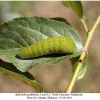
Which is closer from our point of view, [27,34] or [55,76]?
[27,34]

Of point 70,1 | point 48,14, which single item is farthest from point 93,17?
point 70,1

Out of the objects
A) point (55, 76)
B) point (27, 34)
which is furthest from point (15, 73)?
point (55, 76)

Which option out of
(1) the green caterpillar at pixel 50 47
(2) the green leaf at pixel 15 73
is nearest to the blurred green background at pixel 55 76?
(1) the green caterpillar at pixel 50 47

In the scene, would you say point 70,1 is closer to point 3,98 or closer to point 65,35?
point 65,35

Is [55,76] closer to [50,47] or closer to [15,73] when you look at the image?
[50,47]

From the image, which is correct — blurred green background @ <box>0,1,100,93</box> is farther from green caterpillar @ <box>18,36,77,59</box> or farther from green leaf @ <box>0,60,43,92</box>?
green leaf @ <box>0,60,43,92</box>
